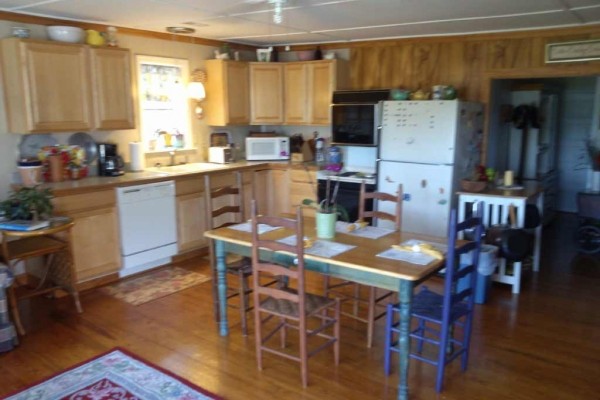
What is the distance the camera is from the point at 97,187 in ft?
13.3

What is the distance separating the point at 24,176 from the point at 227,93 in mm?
2369

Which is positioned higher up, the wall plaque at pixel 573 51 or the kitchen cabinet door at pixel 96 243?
the wall plaque at pixel 573 51

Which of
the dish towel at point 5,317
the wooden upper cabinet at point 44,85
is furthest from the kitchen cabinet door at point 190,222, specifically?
the dish towel at point 5,317

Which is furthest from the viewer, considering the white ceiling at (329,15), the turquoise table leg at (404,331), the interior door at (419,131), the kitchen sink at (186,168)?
the kitchen sink at (186,168)

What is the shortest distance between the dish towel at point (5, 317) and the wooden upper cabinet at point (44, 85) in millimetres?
1348

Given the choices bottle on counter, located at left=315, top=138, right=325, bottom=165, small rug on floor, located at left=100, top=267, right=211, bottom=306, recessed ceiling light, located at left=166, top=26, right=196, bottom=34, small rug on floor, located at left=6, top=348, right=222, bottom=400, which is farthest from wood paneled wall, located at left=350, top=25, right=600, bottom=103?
small rug on floor, located at left=6, top=348, right=222, bottom=400

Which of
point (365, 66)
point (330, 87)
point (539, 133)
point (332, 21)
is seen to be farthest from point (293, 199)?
point (539, 133)

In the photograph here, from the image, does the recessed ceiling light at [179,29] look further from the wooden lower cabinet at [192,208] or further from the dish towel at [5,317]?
the dish towel at [5,317]

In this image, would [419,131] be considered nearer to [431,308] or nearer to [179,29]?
[431,308]

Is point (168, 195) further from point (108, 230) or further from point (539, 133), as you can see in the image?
point (539, 133)

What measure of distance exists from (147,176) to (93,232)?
75 centimetres

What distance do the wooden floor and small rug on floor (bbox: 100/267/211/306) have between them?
12 cm

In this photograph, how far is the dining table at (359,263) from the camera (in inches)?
96.4

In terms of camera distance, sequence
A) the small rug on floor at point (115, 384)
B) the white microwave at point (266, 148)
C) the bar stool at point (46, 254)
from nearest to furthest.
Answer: the small rug on floor at point (115, 384) → the bar stool at point (46, 254) → the white microwave at point (266, 148)
